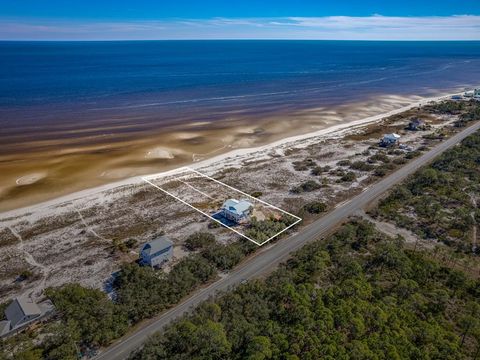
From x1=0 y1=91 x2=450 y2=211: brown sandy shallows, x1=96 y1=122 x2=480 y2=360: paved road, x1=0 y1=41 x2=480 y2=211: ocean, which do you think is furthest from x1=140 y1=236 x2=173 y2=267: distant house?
x1=0 y1=41 x2=480 y2=211: ocean

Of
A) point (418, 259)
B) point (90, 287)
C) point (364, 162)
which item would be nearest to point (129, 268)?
point (90, 287)

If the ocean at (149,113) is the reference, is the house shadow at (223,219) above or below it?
below

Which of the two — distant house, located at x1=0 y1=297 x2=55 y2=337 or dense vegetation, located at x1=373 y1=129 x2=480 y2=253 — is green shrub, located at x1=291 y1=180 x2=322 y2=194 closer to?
dense vegetation, located at x1=373 y1=129 x2=480 y2=253

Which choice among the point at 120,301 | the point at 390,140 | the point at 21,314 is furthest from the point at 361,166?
the point at 21,314

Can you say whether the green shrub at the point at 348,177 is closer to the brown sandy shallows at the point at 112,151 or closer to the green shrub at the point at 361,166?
the green shrub at the point at 361,166

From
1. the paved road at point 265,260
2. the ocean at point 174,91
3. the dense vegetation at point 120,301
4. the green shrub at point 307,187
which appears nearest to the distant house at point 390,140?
the paved road at point 265,260

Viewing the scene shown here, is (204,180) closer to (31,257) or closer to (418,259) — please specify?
(31,257)
